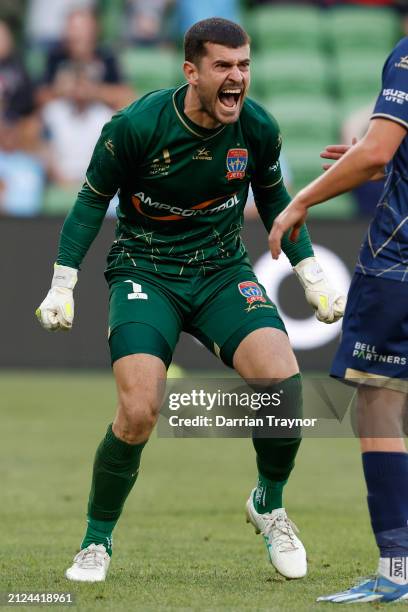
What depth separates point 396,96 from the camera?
4.56m

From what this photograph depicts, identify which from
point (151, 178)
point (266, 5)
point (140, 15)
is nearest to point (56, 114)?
point (140, 15)

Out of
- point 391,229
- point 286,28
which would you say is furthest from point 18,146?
point 391,229

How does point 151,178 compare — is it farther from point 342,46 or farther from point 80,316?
point 342,46

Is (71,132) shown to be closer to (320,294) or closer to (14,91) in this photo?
(14,91)

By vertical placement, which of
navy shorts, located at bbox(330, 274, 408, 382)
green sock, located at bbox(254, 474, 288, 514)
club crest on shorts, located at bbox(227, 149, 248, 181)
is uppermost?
club crest on shorts, located at bbox(227, 149, 248, 181)

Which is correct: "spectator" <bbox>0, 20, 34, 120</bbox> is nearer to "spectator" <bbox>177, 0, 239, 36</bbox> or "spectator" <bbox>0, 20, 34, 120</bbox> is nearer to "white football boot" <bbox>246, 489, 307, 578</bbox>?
"spectator" <bbox>177, 0, 239, 36</bbox>

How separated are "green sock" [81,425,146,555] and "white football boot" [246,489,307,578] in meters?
0.63

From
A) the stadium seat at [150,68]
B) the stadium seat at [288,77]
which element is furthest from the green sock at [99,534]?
the stadium seat at [288,77]

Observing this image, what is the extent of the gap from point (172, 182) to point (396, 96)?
1466 mm

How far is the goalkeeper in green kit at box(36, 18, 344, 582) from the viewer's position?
5.53 meters

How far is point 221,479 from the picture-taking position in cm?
880

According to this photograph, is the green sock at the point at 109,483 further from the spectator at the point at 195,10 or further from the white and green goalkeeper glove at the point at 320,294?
the spectator at the point at 195,10

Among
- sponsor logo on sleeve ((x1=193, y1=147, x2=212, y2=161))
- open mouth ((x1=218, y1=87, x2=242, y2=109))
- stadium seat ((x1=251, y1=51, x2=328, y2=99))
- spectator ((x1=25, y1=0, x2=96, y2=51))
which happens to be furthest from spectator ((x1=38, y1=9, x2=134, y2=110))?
open mouth ((x1=218, y1=87, x2=242, y2=109))

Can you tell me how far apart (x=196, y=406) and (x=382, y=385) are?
107 cm
